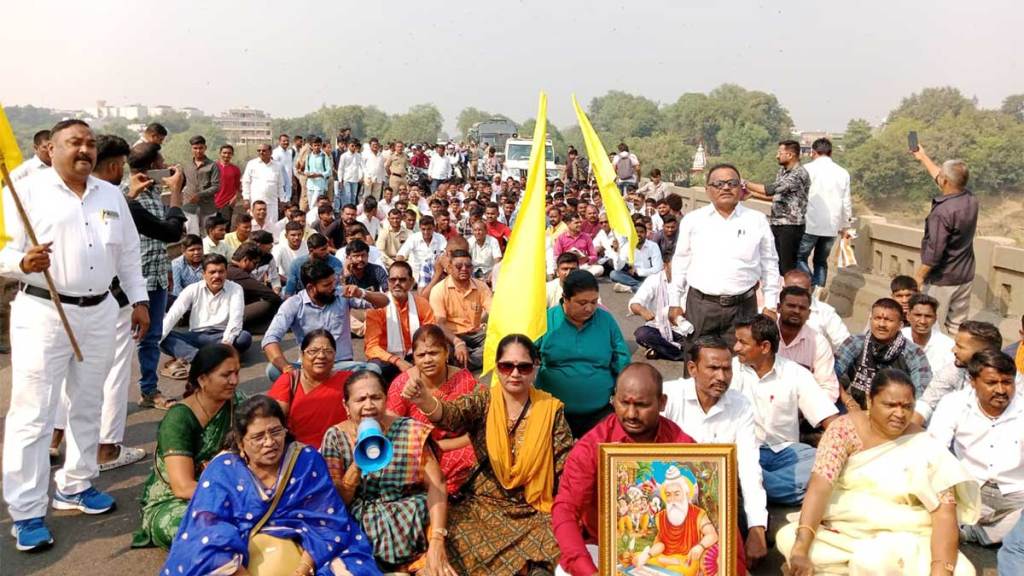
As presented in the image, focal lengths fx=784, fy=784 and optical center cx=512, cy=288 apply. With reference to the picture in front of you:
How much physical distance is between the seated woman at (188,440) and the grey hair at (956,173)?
635 centimetres

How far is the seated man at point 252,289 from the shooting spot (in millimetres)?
7867

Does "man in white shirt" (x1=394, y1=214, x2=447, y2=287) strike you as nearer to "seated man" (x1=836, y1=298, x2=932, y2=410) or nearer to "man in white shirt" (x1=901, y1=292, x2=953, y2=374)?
"seated man" (x1=836, y1=298, x2=932, y2=410)

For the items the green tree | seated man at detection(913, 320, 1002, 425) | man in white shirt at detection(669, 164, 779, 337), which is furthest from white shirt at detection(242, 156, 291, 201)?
the green tree

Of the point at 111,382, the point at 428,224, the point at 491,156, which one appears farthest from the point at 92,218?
the point at 491,156

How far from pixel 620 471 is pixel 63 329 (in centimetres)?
288

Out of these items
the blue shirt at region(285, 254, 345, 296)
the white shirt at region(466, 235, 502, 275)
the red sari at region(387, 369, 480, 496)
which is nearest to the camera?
the red sari at region(387, 369, 480, 496)

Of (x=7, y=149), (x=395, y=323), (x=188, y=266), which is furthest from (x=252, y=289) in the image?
(x=7, y=149)

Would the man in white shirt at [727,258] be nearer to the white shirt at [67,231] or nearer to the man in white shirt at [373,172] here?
the white shirt at [67,231]

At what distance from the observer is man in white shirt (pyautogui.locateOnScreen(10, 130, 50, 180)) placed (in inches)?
159

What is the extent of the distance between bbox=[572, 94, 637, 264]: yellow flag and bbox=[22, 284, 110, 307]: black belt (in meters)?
3.07

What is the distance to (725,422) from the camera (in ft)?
13.1

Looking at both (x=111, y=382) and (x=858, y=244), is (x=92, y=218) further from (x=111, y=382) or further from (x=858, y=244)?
(x=858, y=244)

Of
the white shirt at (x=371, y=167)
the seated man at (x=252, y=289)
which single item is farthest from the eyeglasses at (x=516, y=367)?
the white shirt at (x=371, y=167)

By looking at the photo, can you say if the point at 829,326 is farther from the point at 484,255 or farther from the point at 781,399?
the point at 484,255
